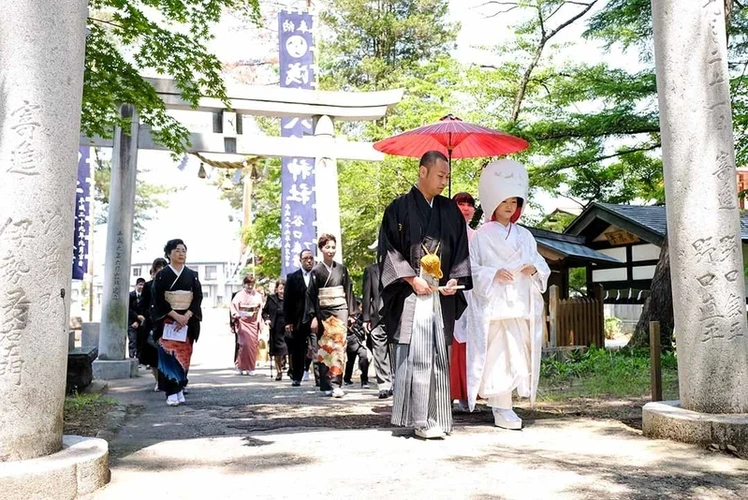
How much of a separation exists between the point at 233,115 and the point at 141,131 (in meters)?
1.88

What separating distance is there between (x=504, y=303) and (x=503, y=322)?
0.18 m

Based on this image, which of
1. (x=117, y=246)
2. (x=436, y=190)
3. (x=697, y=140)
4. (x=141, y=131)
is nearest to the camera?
(x=697, y=140)

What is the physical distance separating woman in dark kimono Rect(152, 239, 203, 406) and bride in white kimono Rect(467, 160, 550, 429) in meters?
3.93

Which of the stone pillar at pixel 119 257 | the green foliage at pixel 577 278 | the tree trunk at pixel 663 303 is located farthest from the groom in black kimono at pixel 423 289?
the green foliage at pixel 577 278

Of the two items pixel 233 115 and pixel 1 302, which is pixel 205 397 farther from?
pixel 233 115

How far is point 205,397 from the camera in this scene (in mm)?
9125

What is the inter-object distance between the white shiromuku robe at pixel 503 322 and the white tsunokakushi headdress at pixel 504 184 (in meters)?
0.24

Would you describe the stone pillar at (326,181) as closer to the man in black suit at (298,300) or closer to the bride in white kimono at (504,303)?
the man in black suit at (298,300)

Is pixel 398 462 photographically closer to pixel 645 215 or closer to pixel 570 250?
pixel 570 250

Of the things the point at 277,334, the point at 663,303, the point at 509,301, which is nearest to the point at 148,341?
the point at 277,334

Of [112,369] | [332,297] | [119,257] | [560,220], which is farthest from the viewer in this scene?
[560,220]

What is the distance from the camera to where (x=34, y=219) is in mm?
3797

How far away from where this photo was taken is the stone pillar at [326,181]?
14.6 m

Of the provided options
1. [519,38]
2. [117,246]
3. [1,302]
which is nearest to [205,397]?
[117,246]
